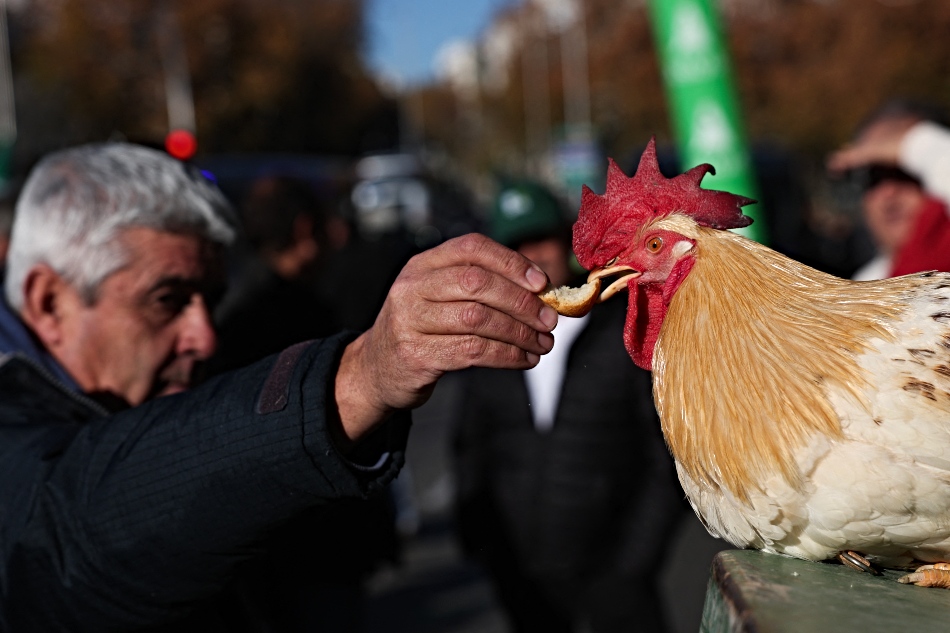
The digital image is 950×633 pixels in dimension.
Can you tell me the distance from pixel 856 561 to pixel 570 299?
0.66 metres

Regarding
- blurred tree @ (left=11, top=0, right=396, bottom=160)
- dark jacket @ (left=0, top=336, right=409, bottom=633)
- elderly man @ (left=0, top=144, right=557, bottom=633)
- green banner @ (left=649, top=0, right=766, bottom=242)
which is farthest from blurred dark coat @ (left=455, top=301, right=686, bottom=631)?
blurred tree @ (left=11, top=0, right=396, bottom=160)

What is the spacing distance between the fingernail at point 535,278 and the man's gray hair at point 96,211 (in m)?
1.13

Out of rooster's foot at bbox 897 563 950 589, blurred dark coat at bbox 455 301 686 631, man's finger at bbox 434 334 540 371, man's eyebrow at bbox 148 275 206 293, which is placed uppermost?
man's eyebrow at bbox 148 275 206 293

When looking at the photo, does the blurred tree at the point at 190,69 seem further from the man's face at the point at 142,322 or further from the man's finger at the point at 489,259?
the man's finger at the point at 489,259

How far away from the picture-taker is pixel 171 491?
1.81m

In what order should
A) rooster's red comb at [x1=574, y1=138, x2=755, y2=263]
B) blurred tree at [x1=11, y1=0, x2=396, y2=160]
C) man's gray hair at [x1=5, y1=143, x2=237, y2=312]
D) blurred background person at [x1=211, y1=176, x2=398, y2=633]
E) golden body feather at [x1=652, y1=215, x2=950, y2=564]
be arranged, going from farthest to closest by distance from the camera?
blurred tree at [x1=11, y1=0, x2=396, y2=160] < blurred background person at [x1=211, y1=176, x2=398, y2=633] < man's gray hair at [x1=5, y1=143, x2=237, y2=312] < rooster's red comb at [x1=574, y1=138, x2=755, y2=263] < golden body feather at [x1=652, y1=215, x2=950, y2=564]

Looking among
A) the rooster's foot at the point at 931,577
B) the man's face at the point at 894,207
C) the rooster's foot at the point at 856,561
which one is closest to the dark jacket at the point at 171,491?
the rooster's foot at the point at 856,561

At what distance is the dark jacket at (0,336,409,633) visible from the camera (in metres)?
1.76

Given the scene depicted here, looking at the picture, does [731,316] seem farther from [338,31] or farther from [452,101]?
[452,101]

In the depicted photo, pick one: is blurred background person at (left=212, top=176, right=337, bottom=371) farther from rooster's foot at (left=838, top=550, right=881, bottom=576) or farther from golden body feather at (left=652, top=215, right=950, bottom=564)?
rooster's foot at (left=838, top=550, right=881, bottom=576)

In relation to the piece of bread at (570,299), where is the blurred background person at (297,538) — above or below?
below

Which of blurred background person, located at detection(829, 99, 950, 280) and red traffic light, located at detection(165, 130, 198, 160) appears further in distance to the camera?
red traffic light, located at detection(165, 130, 198, 160)

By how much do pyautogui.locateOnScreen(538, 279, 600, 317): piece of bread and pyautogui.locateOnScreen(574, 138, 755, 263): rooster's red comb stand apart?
0.77 feet

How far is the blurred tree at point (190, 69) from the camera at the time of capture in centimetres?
3231
